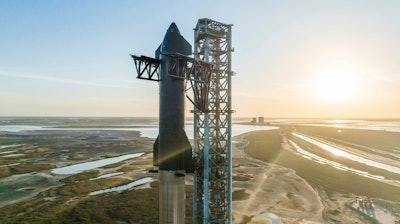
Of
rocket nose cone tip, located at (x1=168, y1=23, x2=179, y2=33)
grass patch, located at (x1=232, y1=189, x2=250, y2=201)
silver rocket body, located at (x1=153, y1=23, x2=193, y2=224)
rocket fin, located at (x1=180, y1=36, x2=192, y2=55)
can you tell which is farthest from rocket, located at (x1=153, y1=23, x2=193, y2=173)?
grass patch, located at (x1=232, y1=189, x2=250, y2=201)

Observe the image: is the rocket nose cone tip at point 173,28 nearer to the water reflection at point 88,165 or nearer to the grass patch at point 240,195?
the grass patch at point 240,195

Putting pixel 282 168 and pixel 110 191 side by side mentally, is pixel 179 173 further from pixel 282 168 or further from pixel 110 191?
pixel 282 168

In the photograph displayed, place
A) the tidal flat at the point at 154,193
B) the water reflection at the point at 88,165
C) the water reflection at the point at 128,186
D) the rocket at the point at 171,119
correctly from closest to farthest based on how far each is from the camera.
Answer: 1. the rocket at the point at 171,119
2. the tidal flat at the point at 154,193
3. the water reflection at the point at 128,186
4. the water reflection at the point at 88,165

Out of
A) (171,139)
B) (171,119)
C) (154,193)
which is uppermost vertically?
(171,119)

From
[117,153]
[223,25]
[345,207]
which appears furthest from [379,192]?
[117,153]

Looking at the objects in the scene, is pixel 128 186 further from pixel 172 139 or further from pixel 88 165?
pixel 172 139

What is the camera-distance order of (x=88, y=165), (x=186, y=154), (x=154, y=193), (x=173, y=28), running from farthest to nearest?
(x=88, y=165), (x=154, y=193), (x=173, y=28), (x=186, y=154)

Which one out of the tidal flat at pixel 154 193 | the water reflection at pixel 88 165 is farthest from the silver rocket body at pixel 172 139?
the water reflection at pixel 88 165

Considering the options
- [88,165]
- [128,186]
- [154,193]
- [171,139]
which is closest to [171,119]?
[171,139]

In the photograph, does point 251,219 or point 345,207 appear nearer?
point 251,219
